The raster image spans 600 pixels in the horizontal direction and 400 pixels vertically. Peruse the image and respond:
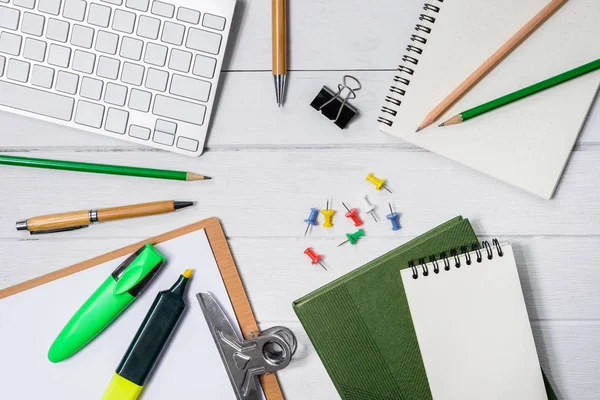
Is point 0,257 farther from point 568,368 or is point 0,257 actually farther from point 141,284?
point 568,368

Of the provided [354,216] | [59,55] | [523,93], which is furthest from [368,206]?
[59,55]

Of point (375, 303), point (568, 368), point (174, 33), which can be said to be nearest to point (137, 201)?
point (174, 33)

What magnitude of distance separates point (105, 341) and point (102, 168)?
236 millimetres

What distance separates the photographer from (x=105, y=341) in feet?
2.66

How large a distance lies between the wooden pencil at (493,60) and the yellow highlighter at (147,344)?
40 cm

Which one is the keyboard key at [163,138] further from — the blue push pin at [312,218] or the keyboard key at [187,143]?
the blue push pin at [312,218]

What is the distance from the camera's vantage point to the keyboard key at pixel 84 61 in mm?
776

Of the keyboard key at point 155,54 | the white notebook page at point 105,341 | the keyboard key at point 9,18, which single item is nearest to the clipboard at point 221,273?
the white notebook page at point 105,341

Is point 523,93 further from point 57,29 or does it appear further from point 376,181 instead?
point 57,29

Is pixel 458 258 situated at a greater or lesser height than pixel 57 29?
lesser

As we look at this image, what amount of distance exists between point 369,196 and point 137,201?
319 mm

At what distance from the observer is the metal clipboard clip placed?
0.79 meters

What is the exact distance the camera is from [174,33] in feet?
2.54

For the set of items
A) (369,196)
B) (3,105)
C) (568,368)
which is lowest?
(568,368)
